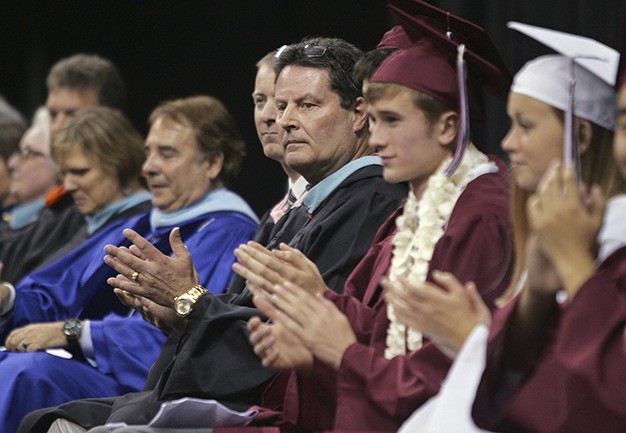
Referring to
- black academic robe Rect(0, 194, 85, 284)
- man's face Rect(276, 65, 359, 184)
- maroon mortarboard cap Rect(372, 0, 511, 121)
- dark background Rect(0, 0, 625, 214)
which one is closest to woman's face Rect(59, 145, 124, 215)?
black academic robe Rect(0, 194, 85, 284)

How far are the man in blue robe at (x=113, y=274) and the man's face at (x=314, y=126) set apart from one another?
90 centimetres

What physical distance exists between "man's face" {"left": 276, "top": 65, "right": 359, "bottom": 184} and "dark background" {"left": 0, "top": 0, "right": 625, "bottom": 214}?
7.31ft

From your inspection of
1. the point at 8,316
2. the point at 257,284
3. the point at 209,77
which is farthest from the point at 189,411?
the point at 209,77

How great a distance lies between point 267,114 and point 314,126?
594 millimetres

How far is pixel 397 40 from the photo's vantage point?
349cm

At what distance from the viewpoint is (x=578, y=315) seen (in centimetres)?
240

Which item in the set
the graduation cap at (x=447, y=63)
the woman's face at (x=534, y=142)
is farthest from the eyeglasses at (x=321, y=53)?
the woman's face at (x=534, y=142)

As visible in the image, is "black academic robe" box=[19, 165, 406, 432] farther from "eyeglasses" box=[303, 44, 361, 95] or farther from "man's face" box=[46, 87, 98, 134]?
"man's face" box=[46, 87, 98, 134]

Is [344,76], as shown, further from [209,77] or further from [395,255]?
[209,77]

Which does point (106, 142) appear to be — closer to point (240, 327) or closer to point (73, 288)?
point (73, 288)

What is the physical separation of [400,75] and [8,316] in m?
2.86

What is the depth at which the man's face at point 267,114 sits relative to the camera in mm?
4598

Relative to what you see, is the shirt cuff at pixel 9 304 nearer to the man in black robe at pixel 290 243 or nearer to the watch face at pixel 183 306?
the man in black robe at pixel 290 243

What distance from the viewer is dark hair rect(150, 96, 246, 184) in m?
5.16
